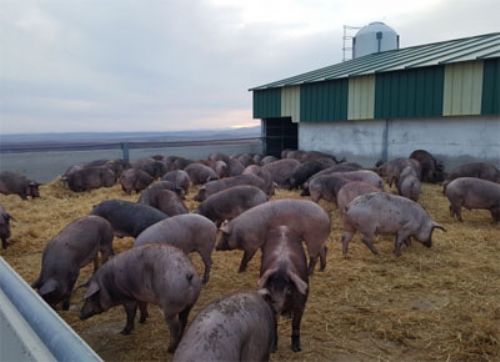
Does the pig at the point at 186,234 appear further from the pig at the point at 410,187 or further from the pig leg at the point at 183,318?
the pig at the point at 410,187

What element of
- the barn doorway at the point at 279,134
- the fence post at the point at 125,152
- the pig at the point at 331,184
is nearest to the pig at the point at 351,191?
the pig at the point at 331,184

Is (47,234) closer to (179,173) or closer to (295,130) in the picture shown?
(179,173)

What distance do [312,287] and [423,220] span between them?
2496 millimetres

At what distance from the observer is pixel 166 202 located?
7.67 meters

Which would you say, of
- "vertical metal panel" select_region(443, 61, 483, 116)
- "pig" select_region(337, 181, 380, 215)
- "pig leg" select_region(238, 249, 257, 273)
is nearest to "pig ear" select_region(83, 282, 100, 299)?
"pig leg" select_region(238, 249, 257, 273)

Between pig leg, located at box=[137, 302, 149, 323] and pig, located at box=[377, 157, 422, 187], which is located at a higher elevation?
pig, located at box=[377, 157, 422, 187]

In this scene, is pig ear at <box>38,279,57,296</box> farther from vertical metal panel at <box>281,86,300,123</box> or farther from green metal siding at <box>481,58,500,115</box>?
vertical metal panel at <box>281,86,300,123</box>

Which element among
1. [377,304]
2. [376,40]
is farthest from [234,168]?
[376,40]

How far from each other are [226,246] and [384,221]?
8.03 ft

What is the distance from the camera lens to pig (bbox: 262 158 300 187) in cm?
1272

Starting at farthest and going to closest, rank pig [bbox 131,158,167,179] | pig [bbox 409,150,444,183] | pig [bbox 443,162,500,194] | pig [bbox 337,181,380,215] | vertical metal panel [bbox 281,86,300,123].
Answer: vertical metal panel [bbox 281,86,300,123] → pig [bbox 131,158,167,179] → pig [bbox 409,150,444,183] → pig [bbox 443,162,500,194] → pig [bbox 337,181,380,215]

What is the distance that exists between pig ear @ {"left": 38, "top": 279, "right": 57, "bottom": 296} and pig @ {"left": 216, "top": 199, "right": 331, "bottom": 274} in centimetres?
212

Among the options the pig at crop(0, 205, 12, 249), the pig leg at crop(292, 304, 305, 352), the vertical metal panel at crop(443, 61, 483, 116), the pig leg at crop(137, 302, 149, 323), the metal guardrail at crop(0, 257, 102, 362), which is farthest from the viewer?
the vertical metal panel at crop(443, 61, 483, 116)

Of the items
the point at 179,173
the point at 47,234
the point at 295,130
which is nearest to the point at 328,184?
the point at 179,173
